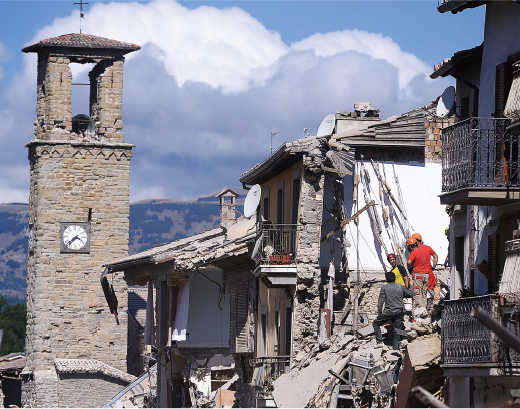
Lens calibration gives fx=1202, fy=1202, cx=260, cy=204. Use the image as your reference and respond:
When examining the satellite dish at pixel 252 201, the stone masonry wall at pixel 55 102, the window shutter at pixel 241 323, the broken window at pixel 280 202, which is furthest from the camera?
the stone masonry wall at pixel 55 102

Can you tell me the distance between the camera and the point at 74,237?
5150 centimetres

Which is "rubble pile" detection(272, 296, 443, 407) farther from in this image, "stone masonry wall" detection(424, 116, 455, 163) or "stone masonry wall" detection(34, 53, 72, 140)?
"stone masonry wall" detection(34, 53, 72, 140)

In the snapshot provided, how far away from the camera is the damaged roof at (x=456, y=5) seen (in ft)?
60.7

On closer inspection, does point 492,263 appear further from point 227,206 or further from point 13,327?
point 13,327

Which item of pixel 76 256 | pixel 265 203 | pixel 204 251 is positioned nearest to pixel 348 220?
pixel 265 203

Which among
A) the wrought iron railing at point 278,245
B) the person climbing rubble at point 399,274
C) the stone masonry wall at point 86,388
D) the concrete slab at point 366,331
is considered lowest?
the stone masonry wall at point 86,388

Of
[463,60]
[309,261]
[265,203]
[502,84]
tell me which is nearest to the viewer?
[502,84]

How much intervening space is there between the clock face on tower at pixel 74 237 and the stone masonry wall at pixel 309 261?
88.4 feet

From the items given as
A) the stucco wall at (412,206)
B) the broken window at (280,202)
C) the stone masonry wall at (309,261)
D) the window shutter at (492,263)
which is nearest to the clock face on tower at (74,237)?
the broken window at (280,202)

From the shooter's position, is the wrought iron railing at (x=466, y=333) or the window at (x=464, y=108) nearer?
the wrought iron railing at (x=466, y=333)

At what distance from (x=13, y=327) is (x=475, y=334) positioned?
88461 millimetres

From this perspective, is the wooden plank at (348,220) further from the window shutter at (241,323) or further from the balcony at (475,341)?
the balcony at (475,341)

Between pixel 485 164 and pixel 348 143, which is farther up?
pixel 348 143

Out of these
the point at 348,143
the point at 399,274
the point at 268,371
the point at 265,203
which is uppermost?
the point at 348,143
